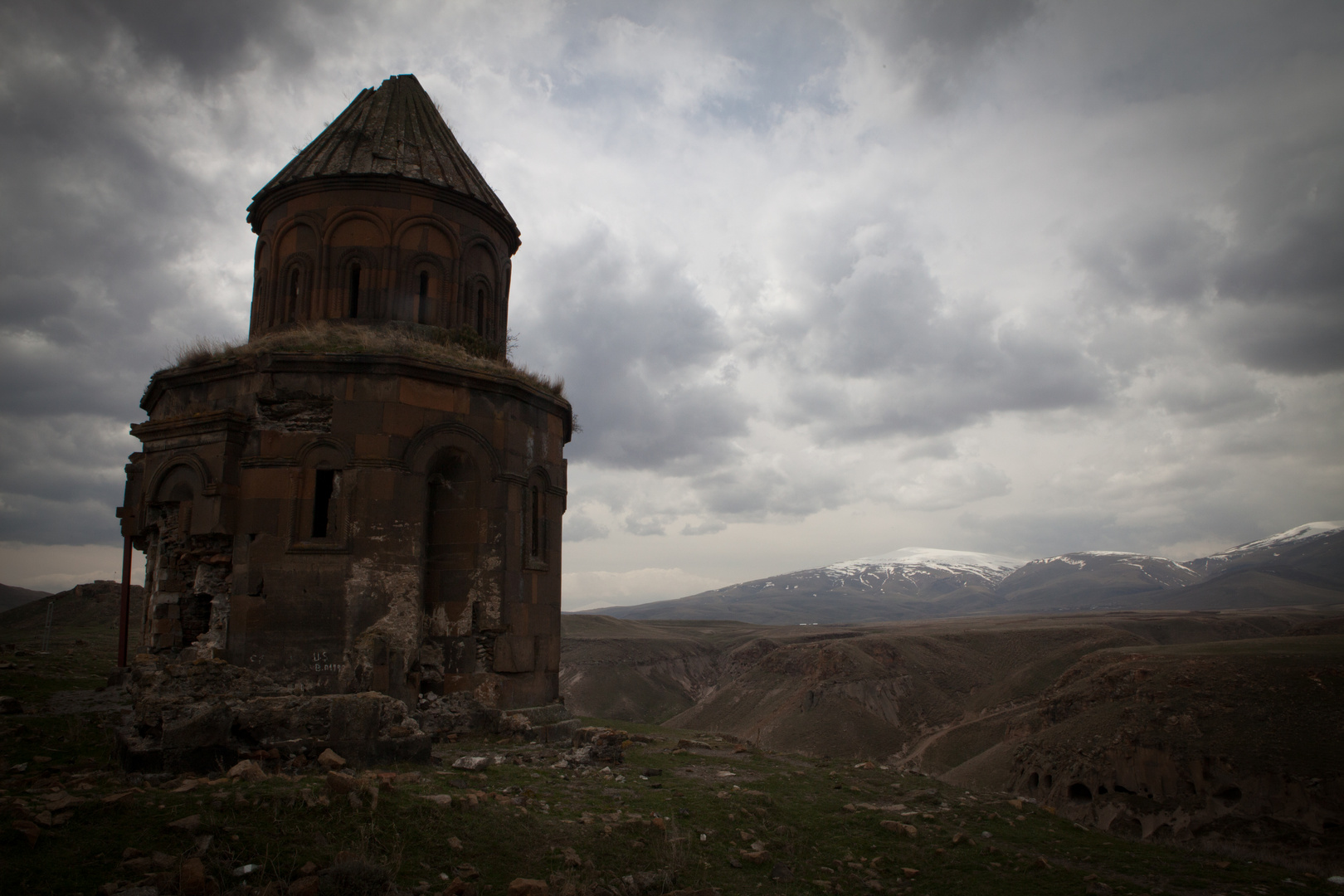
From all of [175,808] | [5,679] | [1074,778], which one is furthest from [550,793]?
[1074,778]

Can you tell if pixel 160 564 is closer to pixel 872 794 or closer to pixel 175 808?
pixel 175 808

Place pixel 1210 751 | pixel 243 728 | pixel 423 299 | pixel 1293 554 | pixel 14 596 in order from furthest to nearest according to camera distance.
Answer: pixel 1293 554 → pixel 14 596 → pixel 1210 751 → pixel 423 299 → pixel 243 728

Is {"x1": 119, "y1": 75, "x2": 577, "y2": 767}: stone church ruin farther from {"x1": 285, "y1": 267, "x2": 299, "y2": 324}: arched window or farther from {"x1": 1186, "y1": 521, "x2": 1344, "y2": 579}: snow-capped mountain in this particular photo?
{"x1": 1186, "y1": 521, "x2": 1344, "y2": 579}: snow-capped mountain

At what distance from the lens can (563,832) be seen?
228 inches

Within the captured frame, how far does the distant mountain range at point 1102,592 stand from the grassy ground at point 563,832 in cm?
10712

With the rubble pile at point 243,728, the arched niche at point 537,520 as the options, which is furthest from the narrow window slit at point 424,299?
the rubble pile at point 243,728

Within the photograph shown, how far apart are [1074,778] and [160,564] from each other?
1788 centimetres

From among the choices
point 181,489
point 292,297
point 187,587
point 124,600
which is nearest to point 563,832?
→ point 187,587

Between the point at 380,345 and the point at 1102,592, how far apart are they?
532 feet

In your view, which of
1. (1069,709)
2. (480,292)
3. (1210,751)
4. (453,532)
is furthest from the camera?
(1069,709)

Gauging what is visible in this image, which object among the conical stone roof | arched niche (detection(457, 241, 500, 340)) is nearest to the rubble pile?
arched niche (detection(457, 241, 500, 340))

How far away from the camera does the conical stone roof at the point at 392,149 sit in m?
12.1

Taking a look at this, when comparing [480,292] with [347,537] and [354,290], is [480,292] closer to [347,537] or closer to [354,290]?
[354,290]

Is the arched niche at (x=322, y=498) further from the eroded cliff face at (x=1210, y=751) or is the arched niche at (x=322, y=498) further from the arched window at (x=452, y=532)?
the eroded cliff face at (x=1210, y=751)
